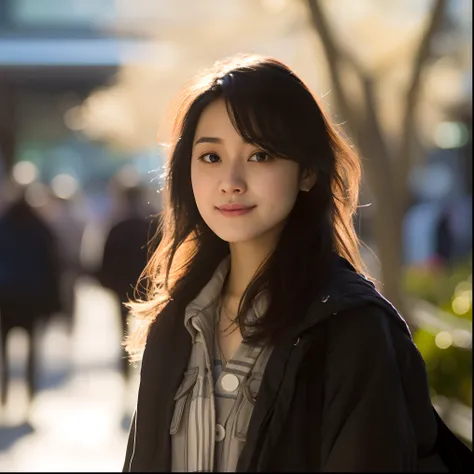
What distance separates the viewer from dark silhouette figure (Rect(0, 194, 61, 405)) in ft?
30.0

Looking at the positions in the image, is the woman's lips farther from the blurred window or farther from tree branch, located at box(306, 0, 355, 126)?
the blurred window

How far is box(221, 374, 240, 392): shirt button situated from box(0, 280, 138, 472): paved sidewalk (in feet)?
16.7

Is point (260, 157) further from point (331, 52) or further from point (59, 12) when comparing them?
point (59, 12)

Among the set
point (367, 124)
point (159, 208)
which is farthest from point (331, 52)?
point (159, 208)

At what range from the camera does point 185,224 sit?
112 inches

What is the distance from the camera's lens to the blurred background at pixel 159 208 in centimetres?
839

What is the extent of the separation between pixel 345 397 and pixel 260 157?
57cm

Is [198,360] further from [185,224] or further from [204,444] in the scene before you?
[185,224]

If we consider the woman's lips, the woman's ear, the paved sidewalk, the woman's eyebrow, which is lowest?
the paved sidewalk

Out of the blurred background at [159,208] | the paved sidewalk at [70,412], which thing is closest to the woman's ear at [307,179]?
the blurred background at [159,208]

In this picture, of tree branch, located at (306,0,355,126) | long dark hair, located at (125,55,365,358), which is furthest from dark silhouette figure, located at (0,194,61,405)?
long dark hair, located at (125,55,365,358)

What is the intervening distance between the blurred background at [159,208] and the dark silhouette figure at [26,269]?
0.04ft

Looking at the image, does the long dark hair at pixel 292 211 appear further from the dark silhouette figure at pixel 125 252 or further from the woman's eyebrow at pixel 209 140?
the dark silhouette figure at pixel 125 252

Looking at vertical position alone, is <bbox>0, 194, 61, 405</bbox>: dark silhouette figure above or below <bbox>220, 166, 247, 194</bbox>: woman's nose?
below
